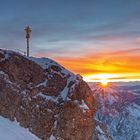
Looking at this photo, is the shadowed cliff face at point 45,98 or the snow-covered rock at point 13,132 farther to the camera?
the shadowed cliff face at point 45,98

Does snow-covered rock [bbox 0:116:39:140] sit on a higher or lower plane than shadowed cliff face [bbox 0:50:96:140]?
lower

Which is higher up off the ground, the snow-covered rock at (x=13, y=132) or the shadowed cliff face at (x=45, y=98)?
the shadowed cliff face at (x=45, y=98)

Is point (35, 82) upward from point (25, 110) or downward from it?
upward

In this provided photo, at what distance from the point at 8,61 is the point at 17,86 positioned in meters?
3.14

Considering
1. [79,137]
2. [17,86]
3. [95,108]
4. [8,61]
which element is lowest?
[79,137]

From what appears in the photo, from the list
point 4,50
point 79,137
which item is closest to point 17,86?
point 4,50

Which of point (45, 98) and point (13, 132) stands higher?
point (45, 98)

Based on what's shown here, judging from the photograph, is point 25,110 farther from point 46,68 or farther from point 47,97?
point 46,68

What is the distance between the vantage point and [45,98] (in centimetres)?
4100

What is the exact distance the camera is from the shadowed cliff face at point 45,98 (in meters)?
39.2

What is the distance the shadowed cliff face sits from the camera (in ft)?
128

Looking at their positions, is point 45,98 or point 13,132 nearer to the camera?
point 13,132

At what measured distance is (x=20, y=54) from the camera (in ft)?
140

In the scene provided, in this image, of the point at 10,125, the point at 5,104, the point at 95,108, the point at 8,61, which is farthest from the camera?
the point at 95,108
